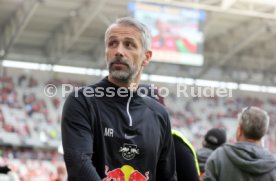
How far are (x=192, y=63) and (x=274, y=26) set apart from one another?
732 centimetres

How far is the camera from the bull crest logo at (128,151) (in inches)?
98.6

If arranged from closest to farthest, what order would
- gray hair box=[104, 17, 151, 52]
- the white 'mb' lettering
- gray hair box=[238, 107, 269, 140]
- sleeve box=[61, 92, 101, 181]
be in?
sleeve box=[61, 92, 101, 181] < the white 'mb' lettering < gray hair box=[104, 17, 151, 52] < gray hair box=[238, 107, 269, 140]

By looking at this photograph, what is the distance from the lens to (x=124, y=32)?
8.52 ft

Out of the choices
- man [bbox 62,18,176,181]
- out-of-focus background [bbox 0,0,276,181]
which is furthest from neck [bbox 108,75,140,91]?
out-of-focus background [bbox 0,0,276,181]

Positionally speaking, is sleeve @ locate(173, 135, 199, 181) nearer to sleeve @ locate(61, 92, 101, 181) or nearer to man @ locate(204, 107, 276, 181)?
sleeve @ locate(61, 92, 101, 181)

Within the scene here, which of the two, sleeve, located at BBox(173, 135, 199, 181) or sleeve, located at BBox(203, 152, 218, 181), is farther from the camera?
sleeve, located at BBox(203, 152, 218, 181)

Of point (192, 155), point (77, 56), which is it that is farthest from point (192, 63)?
point (192, 155)

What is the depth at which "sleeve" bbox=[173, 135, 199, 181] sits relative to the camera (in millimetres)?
2854

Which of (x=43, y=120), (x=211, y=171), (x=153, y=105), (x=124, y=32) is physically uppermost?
(x=124, y=32)

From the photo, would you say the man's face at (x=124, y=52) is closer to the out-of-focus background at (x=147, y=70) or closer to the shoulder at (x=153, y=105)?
the shoulder at (x=153, y=105)

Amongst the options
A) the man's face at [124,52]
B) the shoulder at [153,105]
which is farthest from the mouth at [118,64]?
the shoulder at [153,105]

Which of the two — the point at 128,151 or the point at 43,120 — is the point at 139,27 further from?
the point at 43,120

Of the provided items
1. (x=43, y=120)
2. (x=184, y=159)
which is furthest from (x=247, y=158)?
(x=43, y=120)

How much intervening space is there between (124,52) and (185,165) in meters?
0.65
